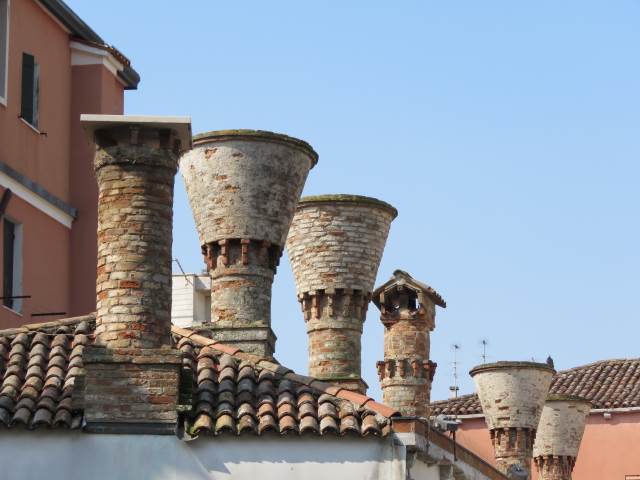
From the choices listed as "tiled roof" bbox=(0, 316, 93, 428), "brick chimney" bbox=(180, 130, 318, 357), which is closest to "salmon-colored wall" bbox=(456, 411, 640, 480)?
"brick chimney" bbox=(180, 130, 318, 357)

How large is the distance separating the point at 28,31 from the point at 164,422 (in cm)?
791

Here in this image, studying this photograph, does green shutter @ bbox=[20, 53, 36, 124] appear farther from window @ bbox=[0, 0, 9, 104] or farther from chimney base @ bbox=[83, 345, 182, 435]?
chimney base @ bbox=[83, 345, 182, 435]

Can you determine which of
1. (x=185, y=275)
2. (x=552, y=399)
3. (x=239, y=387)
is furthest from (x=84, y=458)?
(x=185, y=275)

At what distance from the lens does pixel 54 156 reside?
66.9ft

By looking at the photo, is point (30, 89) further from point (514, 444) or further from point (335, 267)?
point (514, 444)

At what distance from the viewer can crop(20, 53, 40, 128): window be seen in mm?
19875

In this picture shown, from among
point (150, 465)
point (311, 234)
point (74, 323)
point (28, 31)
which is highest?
point (28, 31)

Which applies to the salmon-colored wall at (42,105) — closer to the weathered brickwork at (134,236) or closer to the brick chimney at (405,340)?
the brick chimney at (405,340)

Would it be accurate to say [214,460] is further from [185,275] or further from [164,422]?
[185,275]

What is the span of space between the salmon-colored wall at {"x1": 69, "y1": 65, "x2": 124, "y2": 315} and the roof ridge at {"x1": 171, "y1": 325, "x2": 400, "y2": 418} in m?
4.81

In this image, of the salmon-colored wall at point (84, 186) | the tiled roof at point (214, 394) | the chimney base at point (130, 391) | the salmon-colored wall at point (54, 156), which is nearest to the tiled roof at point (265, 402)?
the tiled roof at point (214, 394)

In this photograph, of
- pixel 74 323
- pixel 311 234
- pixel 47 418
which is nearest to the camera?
pixel 47 418

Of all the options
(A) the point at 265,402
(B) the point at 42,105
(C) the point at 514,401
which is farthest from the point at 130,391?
(C) the point at 514,401

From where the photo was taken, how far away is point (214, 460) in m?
13.5
